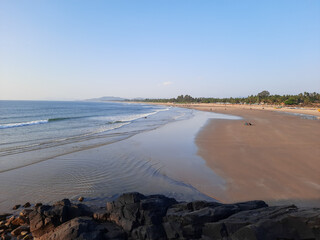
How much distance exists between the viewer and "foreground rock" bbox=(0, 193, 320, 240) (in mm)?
3848

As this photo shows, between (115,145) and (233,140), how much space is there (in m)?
10.00

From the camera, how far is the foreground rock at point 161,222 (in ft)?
12.6

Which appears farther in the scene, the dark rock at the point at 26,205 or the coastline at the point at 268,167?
the coastline at the point at 268,167

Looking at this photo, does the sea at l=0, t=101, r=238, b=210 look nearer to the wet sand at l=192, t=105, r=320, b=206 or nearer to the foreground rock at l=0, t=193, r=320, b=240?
the wet sand at l=192, t=105, r=320, b=206

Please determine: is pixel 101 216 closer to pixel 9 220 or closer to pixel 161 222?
pixel 161 222

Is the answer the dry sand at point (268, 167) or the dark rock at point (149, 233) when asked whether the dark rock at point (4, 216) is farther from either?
the dry sand at point (268, 167)

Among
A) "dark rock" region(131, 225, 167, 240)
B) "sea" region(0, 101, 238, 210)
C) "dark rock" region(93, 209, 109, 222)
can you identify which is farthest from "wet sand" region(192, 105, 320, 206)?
"dark rock" region(93, 209, 109, 222)

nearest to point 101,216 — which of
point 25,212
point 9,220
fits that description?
point 25,212

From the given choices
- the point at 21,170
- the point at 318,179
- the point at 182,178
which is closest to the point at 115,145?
the point at 21,170

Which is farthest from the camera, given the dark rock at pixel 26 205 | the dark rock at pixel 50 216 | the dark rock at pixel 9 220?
the dark rock at pixel 26 205

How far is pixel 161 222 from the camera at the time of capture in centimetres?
502

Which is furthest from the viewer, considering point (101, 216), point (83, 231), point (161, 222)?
point (101, 216)

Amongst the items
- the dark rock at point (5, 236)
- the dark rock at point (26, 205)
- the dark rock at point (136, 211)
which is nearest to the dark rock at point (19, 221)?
the dark rock at point (5, 236)

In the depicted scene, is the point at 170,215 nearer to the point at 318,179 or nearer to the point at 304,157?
the point at 318,179
